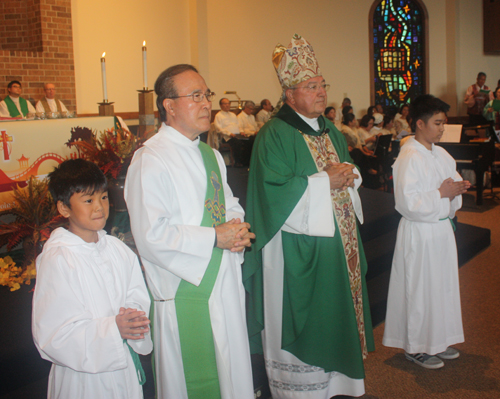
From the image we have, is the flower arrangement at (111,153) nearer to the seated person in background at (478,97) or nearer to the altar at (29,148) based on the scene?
the altar at (29,148)

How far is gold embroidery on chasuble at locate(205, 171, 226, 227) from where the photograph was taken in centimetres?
196

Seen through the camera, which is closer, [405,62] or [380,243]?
[380,243]

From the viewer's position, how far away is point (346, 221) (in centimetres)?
269

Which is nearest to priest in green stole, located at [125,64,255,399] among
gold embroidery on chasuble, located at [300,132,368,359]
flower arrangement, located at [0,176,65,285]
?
gold embroidery on chasuble, located at [300,132,368,359]

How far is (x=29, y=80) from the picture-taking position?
309 inches

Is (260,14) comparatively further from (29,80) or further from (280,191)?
(280,191)

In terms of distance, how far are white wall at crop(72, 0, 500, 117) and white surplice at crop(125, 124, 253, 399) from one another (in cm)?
755

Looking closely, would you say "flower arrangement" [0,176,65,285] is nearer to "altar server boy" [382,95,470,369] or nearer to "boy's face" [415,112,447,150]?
"altar server boy" [382,95,470,369]

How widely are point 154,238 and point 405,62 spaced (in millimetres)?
14119

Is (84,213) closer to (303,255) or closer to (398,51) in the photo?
(303,255)

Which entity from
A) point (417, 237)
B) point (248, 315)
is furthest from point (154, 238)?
point (417, 237)

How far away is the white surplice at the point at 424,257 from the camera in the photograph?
2.88 metres

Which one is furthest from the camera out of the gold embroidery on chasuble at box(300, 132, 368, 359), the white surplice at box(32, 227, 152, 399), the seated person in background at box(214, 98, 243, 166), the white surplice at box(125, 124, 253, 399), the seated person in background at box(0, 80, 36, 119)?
the seated person in background at box(214, 98, 243, 166)

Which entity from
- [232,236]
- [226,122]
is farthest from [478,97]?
[232,236]
